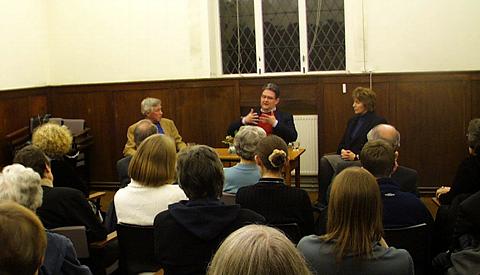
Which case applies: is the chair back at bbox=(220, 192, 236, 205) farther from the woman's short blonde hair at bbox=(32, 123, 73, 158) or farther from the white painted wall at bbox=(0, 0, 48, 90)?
the white painted wall at bbox=(0, 0, 48, 90)

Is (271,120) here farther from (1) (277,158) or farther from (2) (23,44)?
(2) (23,44)

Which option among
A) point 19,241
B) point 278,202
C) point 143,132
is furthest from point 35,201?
point 143,132

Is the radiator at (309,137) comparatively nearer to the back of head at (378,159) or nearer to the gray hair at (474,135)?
the gray hair at (474,135)

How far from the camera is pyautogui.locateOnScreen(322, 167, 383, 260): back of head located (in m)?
2.29

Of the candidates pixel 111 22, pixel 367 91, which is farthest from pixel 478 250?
pixel 111 22

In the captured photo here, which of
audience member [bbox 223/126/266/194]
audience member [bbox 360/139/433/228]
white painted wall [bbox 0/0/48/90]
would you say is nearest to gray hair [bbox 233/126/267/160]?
audience member [bbox 223/126/266/194]

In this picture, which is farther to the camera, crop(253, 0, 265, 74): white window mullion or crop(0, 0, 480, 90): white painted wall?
crop(253, 0, 265, 74): white window mullion

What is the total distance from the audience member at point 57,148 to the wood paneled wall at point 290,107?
3.15 m

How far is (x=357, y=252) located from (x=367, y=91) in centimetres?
384

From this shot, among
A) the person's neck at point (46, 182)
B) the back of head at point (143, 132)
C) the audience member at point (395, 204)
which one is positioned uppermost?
the back of head at point (143, 132)

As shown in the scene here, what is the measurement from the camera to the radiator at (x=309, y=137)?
7496 mm

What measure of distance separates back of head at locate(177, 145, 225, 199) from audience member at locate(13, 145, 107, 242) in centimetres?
81

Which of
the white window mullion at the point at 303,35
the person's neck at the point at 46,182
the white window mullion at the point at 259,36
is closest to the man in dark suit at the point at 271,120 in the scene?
the white window mullion at the point at 303,35

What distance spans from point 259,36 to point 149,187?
15.1ft
